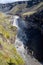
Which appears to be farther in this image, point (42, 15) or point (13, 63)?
point (42, 15)

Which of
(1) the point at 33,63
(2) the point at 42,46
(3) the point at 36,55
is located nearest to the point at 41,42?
(2) the point at 42,46

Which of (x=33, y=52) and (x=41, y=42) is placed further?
(x=41, y=42)

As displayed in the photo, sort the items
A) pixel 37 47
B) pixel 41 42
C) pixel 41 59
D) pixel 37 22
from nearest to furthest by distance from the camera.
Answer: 1. pixel 41 59
2. pixel 37 47
3. pixel 41 42
4. pixel 37 22

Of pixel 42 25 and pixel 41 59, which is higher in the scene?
pixel 41 59

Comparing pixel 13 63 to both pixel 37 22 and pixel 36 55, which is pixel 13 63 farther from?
pixel 37 22

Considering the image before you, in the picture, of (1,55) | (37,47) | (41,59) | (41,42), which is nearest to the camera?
(1,55)

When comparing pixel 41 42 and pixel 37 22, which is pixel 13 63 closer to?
pixel 41 42

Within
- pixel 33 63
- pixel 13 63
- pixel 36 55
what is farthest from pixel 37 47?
pixel 13 63

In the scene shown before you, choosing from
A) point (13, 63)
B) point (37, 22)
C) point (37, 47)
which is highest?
point (13, 63)

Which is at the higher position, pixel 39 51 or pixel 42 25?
pixel 39 51
